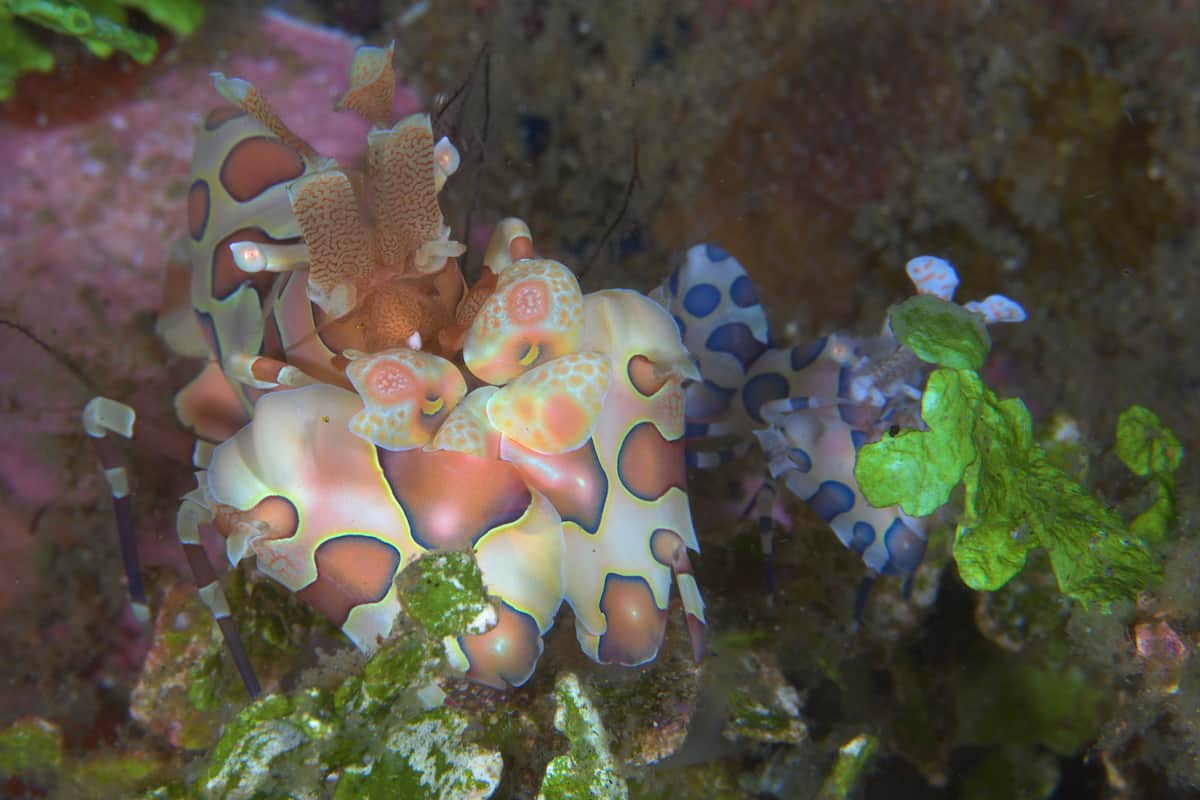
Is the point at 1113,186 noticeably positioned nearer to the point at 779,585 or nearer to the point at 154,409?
the point at 779,585

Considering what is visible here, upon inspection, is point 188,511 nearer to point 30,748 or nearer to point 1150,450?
point 30,748

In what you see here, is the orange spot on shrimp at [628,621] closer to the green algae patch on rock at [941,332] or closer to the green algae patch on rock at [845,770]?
the green algae patch on rock at [845,770]

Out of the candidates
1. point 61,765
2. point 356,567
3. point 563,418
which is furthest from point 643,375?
point 61,765

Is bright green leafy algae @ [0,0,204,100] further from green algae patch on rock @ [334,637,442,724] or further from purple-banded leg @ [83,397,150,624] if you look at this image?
green algae patch on rock @ [334,637,442,724]

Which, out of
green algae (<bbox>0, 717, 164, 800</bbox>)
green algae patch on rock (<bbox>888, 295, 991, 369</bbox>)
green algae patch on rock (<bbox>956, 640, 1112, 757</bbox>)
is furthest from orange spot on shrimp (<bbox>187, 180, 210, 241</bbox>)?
green algae patch on rock (<bbox>956, 640, 1112, 757</bbox>)

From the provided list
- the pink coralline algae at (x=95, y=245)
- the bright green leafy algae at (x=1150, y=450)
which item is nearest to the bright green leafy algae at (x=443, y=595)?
the pink coralline algae at (x=95, y=245)
